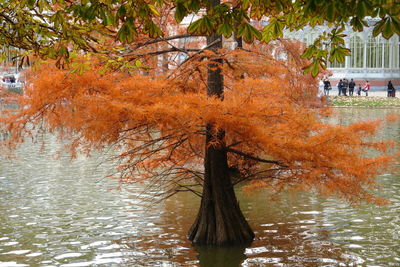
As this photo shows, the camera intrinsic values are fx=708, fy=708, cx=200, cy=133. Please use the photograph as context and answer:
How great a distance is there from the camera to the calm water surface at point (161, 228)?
36.2 feet

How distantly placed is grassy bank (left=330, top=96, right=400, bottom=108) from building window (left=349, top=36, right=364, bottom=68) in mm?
11624

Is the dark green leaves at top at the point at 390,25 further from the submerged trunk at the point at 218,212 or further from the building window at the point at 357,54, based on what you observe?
the building window at the point at 357,54

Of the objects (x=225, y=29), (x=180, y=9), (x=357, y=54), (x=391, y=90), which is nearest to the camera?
(x=180, y=9)

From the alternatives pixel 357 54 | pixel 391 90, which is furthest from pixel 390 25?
pixel 357 54

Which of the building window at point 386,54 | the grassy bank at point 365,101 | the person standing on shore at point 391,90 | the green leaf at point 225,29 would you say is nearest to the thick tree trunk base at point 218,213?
the green leaf at point 225,29

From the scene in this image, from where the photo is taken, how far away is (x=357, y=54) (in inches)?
2397

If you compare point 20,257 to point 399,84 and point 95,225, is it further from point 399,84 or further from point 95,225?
point 399,84

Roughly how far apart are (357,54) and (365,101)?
49.3 feet

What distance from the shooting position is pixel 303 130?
1173cm

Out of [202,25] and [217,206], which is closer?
[202,25]

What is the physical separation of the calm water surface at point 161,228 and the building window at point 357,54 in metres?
43.9

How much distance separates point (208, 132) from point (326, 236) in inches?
116

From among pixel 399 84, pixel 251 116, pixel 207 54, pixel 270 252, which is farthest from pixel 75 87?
Answer: pixel 399 84

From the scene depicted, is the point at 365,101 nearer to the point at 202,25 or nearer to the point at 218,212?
the point at 218,212
